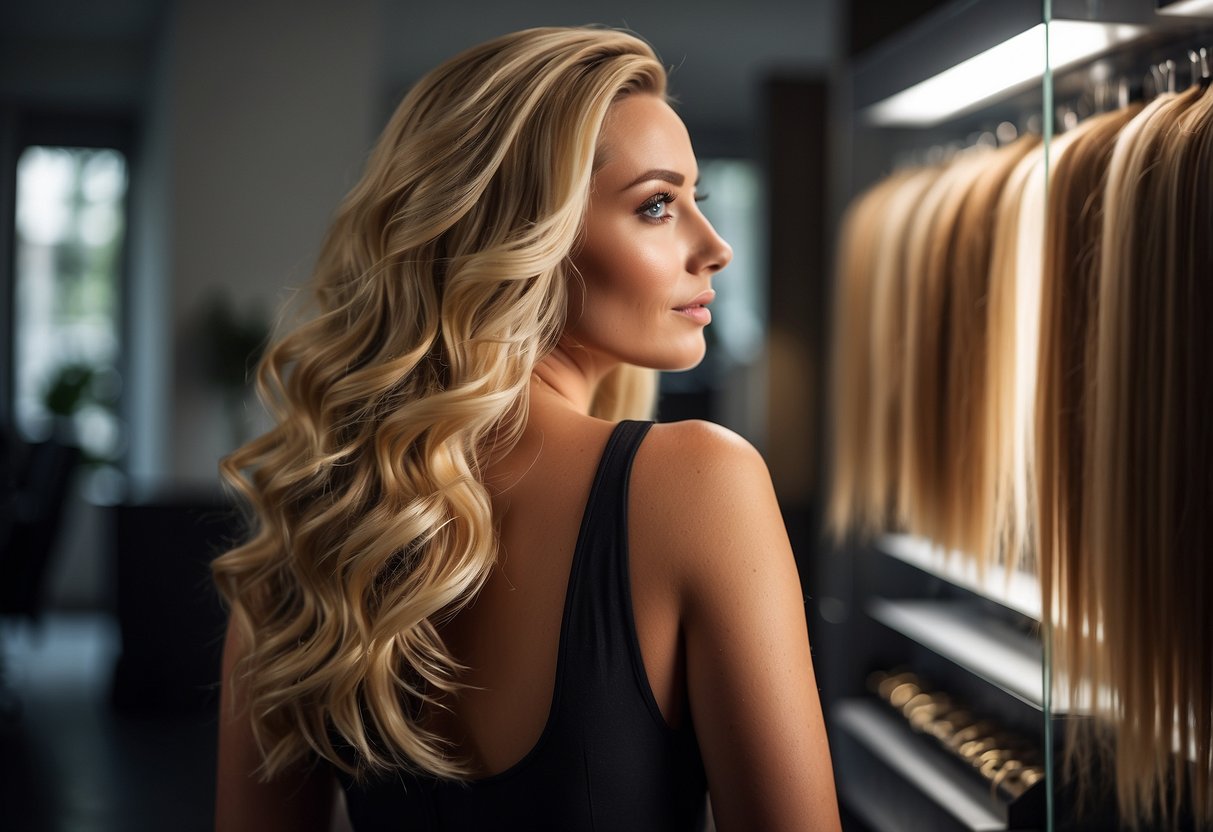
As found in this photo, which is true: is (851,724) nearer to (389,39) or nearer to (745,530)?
(745,530)

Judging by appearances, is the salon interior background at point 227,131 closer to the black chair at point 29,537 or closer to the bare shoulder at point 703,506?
the black chair at point 29,537

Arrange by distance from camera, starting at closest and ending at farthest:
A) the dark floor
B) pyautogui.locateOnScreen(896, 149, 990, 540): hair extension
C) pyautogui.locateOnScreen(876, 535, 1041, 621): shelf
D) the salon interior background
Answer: pyautogui.locateOnScreen(876, 535, 1041, 621): shelf → pyautogui.locateOnScreen(896, 149, 990, 540): hair extension → the dark floor → the salon interior background

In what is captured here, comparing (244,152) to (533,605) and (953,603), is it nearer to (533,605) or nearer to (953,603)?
(953,603)

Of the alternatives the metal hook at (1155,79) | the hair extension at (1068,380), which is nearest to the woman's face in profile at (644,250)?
the hair extension at (1068,380)

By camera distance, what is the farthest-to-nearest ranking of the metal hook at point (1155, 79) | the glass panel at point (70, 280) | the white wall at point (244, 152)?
the glass panel at point (70, 280) < the white wall at point (244, 152) < the metal hook at point (1155, 79)

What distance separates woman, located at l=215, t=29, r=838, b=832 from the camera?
101 cm

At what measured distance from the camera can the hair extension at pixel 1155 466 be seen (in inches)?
44.7

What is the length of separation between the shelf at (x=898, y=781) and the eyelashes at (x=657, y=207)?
88 cm

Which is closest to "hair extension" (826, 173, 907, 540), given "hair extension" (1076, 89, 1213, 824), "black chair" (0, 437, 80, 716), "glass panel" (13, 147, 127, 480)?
"hair extension" (1076, 89, 1213, 824)

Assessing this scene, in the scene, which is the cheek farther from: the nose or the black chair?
the black chair

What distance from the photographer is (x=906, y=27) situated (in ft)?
7.56

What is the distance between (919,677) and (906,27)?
131 cm

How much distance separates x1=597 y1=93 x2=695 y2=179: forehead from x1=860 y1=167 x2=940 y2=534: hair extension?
0.75m

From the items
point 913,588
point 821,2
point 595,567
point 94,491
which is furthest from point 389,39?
point 595,567
